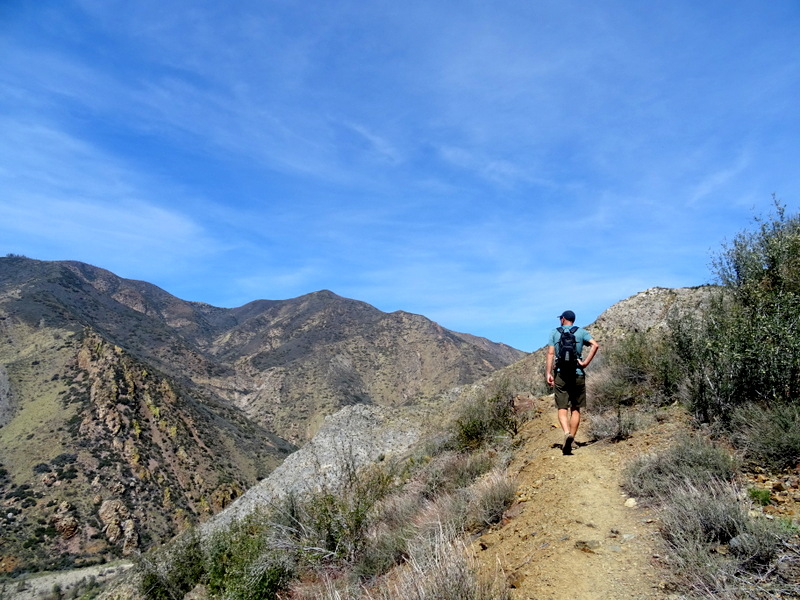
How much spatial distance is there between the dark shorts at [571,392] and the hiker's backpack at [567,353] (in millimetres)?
148

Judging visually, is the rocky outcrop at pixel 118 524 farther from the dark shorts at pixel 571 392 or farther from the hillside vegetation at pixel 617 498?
the dark shorts at pixel 571 392

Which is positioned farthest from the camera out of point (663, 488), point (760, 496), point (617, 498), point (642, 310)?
point (642, 310)

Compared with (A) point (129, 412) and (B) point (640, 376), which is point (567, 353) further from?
(A) point (129, 412)

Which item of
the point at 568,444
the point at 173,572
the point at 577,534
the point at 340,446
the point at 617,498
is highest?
the point at 568,444

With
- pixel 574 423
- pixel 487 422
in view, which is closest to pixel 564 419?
pixel 574 423

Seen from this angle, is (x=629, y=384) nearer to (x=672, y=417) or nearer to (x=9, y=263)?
(x=672, y=417)

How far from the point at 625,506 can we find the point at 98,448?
64045 mm

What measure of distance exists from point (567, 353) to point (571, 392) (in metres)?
0.66

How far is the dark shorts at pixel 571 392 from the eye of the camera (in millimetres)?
7277

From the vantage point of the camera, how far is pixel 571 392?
7.32m

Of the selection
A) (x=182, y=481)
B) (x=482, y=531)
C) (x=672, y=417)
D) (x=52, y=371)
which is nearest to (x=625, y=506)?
(x=482, y=531)

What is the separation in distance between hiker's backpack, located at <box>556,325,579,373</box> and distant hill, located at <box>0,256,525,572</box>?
19556 mm

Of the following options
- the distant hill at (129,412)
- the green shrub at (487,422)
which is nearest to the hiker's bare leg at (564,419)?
the green shrub at (487,422)

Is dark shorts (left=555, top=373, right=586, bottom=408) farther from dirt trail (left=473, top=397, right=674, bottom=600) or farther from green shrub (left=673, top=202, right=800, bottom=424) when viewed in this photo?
green shrub (left=673, top=202, right=800, bottom=424)
